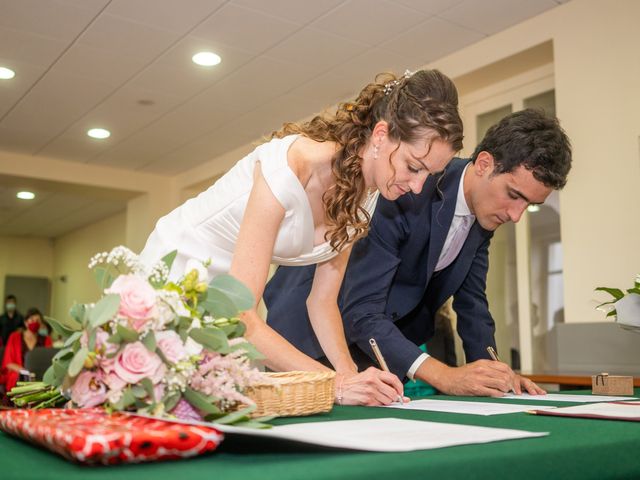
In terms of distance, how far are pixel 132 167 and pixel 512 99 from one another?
4.47m

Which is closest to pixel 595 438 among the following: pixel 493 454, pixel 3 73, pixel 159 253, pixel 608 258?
pixel 493 454

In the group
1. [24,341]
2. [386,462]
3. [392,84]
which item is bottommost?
[386,462]

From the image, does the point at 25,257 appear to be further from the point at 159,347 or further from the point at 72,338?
the point at 159,347

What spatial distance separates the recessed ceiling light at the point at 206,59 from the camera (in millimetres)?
4941

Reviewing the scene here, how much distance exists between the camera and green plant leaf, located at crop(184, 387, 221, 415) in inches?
36.2

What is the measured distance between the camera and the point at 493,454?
78 cm

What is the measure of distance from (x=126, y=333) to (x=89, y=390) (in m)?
0.11

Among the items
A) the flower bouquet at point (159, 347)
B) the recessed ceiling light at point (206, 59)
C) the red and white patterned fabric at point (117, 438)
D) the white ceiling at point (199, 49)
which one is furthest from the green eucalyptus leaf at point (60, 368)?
the recessed ceiling light at point (206, 59)

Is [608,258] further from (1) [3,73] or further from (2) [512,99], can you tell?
(1) [3,73]

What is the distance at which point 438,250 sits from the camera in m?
2.12

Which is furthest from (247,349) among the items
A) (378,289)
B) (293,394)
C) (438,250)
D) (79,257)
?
(79,257)

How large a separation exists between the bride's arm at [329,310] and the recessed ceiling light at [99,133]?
5.13 meters

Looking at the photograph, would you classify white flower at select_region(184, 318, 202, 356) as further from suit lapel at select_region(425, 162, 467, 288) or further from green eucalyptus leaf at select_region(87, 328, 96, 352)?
suit lapel at select_region(425, 162, 467, 288)

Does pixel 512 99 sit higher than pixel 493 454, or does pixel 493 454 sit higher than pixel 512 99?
pixel 512 99
